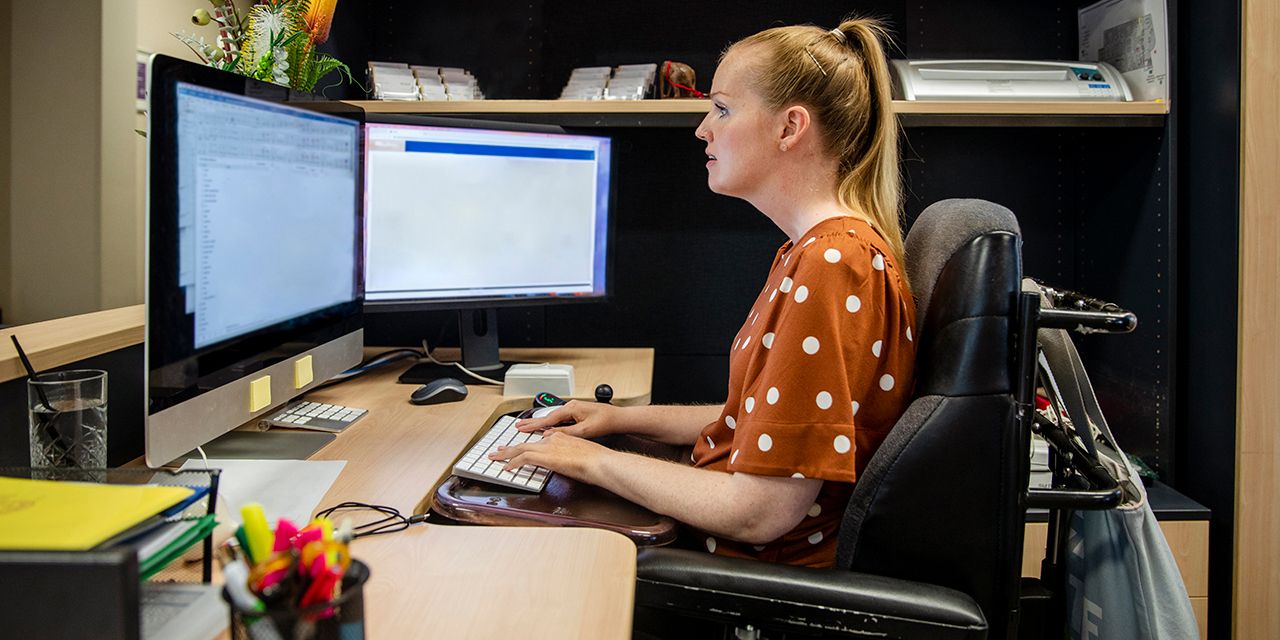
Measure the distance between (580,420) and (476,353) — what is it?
0.52m

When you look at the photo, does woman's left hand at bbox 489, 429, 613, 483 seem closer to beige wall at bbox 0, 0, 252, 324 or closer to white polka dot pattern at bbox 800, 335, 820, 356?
white polka dot pattern at bbox 800, 335, 820, 356

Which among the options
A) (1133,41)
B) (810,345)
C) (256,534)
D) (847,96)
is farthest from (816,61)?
(1133,41)

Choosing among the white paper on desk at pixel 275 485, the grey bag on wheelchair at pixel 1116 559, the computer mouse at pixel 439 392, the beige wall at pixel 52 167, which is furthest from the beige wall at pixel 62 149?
the grey bag on wheelchair at pixel 1116 559

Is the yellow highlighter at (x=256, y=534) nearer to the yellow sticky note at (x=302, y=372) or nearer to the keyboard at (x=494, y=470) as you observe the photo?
the keyboard at (x=494, y=470)

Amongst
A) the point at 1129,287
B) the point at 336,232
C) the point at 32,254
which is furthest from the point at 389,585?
the point at 32,254

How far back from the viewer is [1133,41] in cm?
206

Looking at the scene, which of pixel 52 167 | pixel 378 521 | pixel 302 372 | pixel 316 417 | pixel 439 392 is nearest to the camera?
pixel 378 521

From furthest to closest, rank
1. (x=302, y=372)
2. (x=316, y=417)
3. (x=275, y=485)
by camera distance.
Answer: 1. (x=316, y=417)
2. (x=302, y=372)
3. (x=275, y=485)

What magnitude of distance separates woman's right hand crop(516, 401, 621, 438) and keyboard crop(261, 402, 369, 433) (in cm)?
27

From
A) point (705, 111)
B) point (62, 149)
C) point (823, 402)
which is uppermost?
point (62, 149)

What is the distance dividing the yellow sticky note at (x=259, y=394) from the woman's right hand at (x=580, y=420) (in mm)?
366

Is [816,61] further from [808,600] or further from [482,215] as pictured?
[482,215]

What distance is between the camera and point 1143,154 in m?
2.06

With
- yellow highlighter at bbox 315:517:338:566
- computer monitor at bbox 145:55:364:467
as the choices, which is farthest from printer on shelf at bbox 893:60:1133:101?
yellow highlighter at bbox 315:517:338:566
